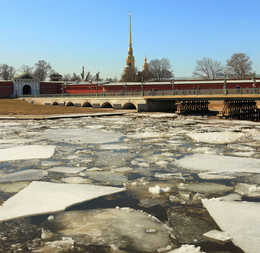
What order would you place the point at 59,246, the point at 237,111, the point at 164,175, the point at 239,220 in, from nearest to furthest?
the point at 59,246
the point at 239,220
the point at 164,175
the point at 237,111

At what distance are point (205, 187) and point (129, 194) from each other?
1776 millimetres

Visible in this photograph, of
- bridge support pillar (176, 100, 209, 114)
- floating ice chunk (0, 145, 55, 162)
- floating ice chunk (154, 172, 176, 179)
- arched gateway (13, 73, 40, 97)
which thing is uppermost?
arched gateway (13, 73, 40, 97)

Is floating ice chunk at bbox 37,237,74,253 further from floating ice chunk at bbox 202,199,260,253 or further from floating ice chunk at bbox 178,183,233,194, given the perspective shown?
floating ice chunk at bbox 178,183,233,194

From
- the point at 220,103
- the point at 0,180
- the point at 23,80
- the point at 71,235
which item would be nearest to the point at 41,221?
the point at 71,235

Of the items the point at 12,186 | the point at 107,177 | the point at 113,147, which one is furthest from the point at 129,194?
the point at 113,147

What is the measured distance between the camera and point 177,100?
3931 cm

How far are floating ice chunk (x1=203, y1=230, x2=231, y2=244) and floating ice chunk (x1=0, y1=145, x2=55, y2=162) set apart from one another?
23.0 ft

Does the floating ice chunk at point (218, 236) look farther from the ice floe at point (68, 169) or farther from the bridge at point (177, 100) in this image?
the bridge at point (177, 100)

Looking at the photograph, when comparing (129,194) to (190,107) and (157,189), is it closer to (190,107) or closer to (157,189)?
(157,189)

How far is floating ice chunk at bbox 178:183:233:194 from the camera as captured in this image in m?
6.94

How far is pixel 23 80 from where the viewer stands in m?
65.9

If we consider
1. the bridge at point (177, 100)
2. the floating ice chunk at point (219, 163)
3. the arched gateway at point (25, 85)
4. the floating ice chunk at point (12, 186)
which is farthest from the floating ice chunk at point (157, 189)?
the arched gateway at point (25, 85)

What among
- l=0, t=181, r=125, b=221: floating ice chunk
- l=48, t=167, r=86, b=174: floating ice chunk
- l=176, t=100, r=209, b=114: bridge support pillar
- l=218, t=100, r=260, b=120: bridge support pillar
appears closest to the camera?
l=0, t=181, r=125, b=221: floating ice chunk

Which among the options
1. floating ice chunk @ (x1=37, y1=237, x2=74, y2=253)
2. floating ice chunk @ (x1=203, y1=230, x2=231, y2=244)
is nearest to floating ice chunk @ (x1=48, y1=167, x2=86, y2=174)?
floating ice chunk @ (x1=37, y1=237, x2=74, y2=253)
